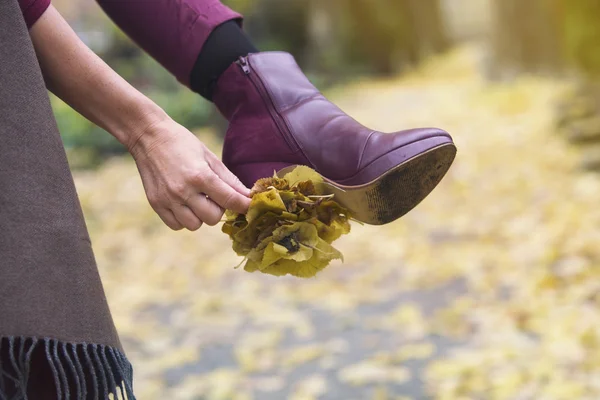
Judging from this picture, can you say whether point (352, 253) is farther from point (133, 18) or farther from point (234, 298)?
point (133, 18)

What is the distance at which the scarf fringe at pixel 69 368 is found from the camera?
2.94 feet

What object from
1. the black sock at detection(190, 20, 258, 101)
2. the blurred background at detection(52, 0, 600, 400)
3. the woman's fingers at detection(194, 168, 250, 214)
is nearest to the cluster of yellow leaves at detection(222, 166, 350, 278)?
the woman's fingers at detection(194, 168, 250, 214)

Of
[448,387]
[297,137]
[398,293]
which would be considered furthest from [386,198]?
[398,293]

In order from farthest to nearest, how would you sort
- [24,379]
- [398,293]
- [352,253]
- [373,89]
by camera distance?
[373,89]
[352,253]
[398,293]
[24,379]

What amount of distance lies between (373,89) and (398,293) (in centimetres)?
609

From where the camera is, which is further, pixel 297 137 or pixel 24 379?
pixel 297 137

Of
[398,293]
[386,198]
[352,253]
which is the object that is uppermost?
[352,253]

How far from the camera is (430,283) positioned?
11.9 feet

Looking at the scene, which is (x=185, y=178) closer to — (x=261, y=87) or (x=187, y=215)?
(x=187, y=215)

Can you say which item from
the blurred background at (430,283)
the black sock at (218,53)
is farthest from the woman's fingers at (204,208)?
the blurred background at (430,283)

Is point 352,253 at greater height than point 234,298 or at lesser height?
greater

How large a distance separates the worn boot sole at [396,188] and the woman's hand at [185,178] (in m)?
0.17

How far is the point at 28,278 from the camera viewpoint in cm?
90

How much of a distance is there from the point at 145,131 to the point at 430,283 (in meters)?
2.67
